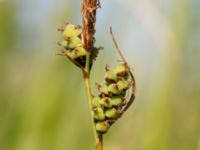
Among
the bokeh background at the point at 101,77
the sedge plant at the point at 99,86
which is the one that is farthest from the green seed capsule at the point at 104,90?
the bokeh background at the point at 101,77

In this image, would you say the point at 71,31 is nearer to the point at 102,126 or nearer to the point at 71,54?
the point at 71,54

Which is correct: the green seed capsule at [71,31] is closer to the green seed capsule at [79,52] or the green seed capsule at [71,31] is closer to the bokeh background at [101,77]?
the green seed capsule at [79,52]

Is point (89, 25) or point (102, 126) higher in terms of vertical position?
point (89, 25)

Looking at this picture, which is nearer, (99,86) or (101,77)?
(99,86)

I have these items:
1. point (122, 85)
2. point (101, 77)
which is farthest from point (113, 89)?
point (101, 77)

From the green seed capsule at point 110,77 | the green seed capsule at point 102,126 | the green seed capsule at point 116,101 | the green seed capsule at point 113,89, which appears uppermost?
the green seed capsule at point 110,77
